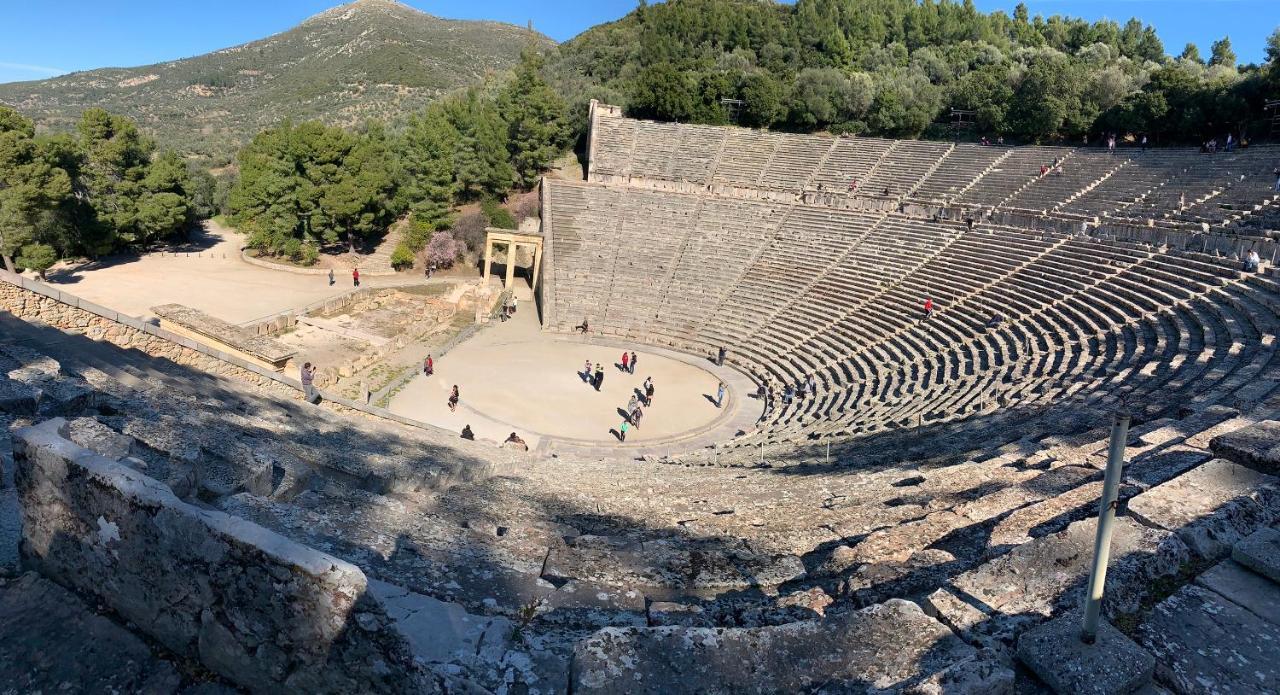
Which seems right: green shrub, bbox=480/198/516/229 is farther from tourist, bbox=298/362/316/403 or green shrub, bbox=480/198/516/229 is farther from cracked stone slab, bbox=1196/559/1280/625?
cracked stone slab, bbox=1196/559/1280/625

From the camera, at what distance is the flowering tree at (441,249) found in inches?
1305

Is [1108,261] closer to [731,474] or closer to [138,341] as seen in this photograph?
[731,474]

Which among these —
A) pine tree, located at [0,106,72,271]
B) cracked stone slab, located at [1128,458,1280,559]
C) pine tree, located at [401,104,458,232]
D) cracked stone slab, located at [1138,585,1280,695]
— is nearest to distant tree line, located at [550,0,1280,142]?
pine tree, located at [401,104,458,232]

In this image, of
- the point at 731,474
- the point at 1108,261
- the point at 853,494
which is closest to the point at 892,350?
the point at 1108,261

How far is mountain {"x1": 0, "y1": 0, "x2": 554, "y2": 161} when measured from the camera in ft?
239

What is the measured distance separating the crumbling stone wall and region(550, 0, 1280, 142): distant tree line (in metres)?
38.7

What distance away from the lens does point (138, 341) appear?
41.4 feet

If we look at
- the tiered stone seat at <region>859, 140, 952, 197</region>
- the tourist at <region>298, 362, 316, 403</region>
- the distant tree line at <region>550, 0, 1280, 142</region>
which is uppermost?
the distant tree line at <region>550, 0, 1280, 142</region>

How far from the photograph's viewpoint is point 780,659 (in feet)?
11.7

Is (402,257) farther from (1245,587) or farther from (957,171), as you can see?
(1245,587)

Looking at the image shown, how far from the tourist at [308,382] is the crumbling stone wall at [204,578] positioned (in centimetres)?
1057

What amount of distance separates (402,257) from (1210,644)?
1312 inches

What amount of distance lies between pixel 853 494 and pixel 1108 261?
1558 cm

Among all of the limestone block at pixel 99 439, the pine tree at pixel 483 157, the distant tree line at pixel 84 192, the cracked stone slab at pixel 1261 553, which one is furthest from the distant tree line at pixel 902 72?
the limestone block at pixel 99 439
